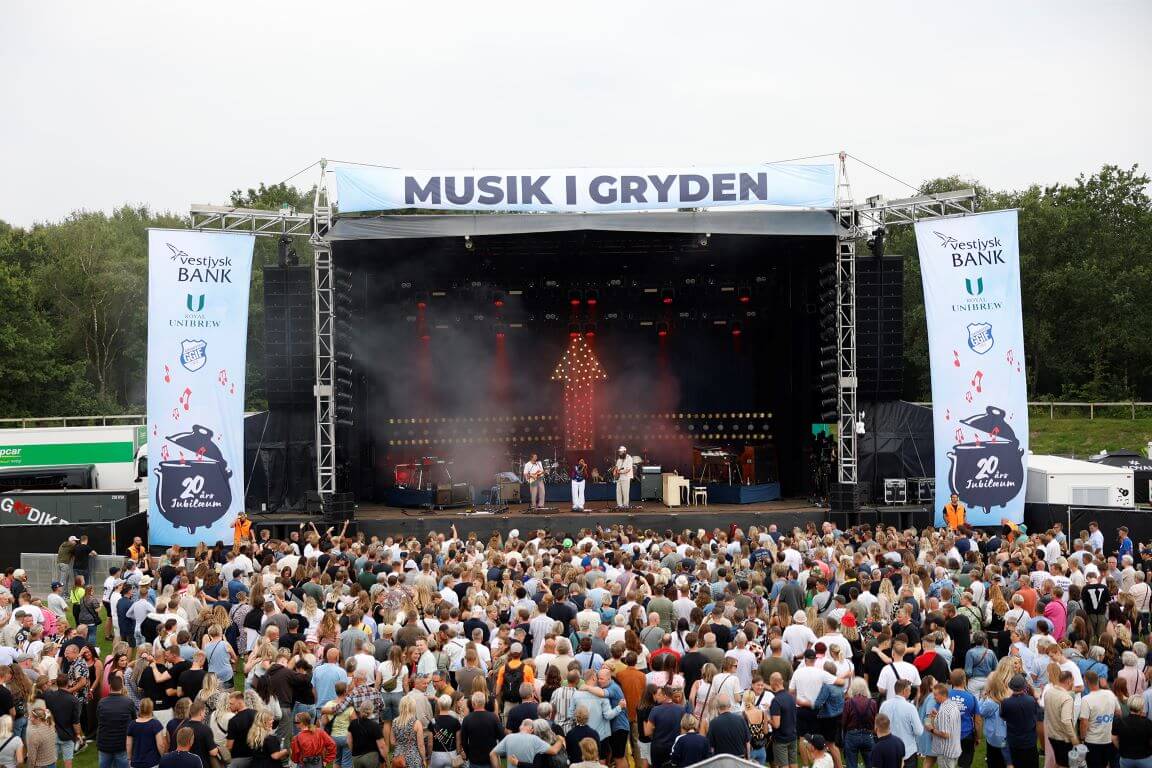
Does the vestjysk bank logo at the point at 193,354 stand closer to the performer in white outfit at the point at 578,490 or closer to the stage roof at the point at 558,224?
the stage roof at the point at 558,224

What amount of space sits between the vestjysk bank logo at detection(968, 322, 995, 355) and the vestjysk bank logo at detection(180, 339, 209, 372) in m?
13.4

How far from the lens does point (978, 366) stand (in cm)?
2036

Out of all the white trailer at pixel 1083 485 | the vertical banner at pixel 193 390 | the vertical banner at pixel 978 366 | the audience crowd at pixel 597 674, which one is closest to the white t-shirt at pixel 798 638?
the audience crowd at pixel 597 674

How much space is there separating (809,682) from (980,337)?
42.2ft

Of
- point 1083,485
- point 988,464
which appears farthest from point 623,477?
point 1083,485

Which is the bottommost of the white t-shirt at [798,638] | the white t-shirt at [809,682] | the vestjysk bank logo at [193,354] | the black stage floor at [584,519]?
the white t-shirt at [809,682]

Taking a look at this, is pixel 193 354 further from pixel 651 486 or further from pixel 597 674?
pixel 597 674

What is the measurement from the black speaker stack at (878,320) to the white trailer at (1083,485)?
335 cm

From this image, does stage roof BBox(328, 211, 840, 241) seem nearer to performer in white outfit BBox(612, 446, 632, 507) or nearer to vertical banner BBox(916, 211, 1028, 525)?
vertical banner BBox(916, 211, 1028, 525)

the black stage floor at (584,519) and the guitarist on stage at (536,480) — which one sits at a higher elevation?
the guitarist on stage at (536,480)

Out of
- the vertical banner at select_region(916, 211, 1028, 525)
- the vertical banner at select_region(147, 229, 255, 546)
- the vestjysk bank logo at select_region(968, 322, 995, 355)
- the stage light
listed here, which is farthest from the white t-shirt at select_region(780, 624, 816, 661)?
the stage light

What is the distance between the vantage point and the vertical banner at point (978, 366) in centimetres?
2020

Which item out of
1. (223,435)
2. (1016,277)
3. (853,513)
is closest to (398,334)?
(223,435)

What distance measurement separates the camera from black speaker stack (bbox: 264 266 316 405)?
22297mm
